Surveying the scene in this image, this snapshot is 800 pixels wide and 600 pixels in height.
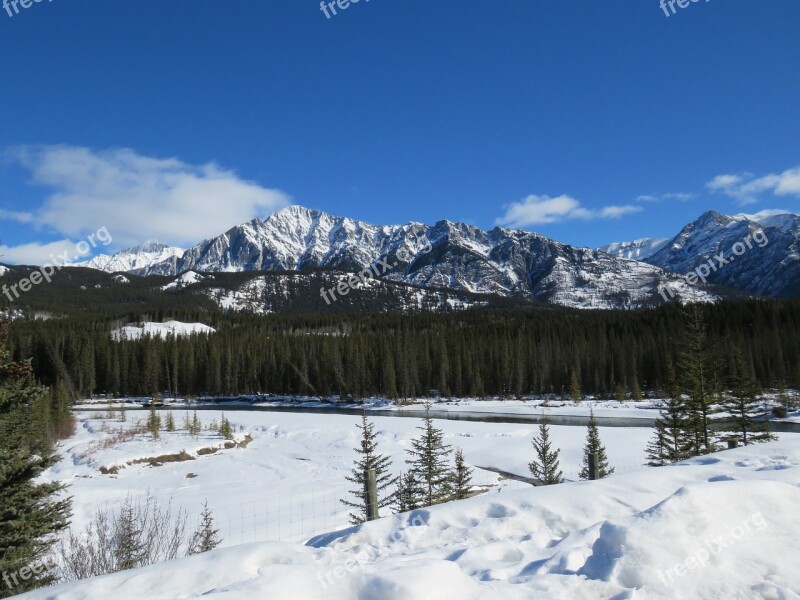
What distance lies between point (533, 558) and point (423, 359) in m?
93.2

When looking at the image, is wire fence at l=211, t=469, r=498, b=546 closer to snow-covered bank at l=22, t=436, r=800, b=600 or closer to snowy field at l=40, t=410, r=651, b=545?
snowy field at l=40, t=410, r=651, b=545

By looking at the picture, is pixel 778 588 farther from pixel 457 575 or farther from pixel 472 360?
pixel 472 360

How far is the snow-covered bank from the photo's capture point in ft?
13.5

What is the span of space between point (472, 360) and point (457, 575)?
3616 inches

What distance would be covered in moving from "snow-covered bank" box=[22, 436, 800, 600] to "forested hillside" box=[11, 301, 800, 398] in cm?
8268

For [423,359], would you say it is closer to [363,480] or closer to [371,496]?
[363,480]

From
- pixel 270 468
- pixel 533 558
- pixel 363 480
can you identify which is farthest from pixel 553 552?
pixel 270 468

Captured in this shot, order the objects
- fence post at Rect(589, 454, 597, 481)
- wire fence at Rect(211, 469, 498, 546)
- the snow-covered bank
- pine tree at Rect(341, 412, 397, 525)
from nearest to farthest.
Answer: the snow-covered bank, fence post at Rect(589, 454, 597, 481), pine tree at Rect(341, 412, 397, 525), wire fence at Rect(211, 469, 498, 546)

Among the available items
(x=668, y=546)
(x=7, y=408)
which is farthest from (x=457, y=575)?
(x=7, y=408)

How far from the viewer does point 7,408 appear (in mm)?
9758

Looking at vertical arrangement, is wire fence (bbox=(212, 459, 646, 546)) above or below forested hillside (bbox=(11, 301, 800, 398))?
below

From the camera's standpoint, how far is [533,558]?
5.31m

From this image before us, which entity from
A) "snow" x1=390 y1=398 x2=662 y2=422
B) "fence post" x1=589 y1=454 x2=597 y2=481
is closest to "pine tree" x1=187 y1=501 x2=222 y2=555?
"fence post" x1=589 y1=454 x2=597 y2=481

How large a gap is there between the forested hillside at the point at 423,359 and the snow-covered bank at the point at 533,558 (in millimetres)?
82679
